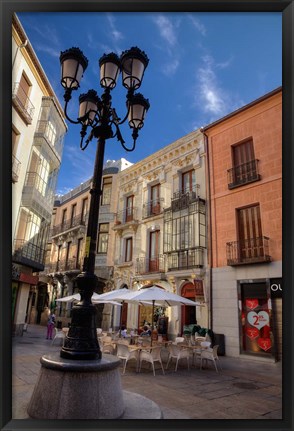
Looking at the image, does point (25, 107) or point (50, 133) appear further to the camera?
point (50, 133)

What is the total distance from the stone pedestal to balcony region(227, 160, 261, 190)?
11412mm

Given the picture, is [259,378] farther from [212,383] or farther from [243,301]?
[243,301]

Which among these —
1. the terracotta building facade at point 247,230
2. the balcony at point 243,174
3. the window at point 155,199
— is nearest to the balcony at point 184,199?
the terracotta building facade at point 247,230

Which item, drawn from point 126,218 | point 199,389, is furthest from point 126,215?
point 199,389

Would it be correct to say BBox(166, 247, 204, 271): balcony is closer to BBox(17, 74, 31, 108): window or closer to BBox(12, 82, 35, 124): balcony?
BBox(12, 82, 35, 124): balcony

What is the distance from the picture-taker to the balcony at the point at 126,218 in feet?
66.3

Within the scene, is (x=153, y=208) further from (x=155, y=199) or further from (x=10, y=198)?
(x=10, y=198)

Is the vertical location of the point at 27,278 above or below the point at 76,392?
above

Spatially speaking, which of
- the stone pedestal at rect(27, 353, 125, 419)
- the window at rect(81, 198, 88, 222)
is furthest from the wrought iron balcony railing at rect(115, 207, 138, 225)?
the stone pedestal at rect(27, 353, 125, 419)

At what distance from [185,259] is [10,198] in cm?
1326

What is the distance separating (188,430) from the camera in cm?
288

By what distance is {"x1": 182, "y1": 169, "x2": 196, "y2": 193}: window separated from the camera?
17.1m

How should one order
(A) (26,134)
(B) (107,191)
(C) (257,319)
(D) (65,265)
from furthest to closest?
1. (D) (65,265)
2. (B) (107,191)
3. (A) (26,134)
4. (C) (257,319)

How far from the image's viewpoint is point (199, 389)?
6.33 meters
